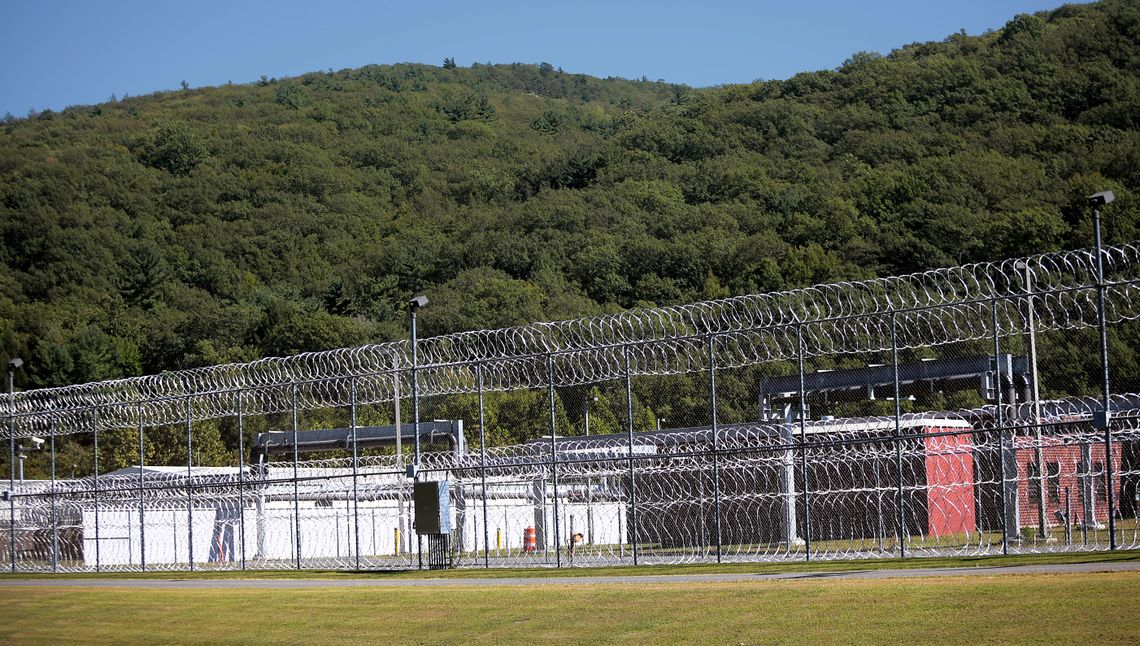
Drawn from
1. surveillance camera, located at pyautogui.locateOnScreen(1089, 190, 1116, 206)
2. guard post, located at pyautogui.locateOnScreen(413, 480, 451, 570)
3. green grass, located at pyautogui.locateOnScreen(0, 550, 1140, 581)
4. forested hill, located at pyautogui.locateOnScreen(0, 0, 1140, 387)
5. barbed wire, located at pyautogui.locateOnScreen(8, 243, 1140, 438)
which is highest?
forested hill, located at pyautogui.locateOnScreen(0, 0, 1140, 387)

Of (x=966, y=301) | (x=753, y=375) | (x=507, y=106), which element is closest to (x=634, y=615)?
(x=966, y=301)

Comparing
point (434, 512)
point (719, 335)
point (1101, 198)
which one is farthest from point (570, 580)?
point (1101, 198)

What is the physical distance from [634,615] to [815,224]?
38.9 meters

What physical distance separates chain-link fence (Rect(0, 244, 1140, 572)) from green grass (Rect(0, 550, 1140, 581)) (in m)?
0.42

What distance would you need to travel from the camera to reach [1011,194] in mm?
46188

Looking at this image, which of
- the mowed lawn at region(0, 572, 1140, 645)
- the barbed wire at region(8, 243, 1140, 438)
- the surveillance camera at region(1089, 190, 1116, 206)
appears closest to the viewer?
the mowed lawn at region(0, 572, 1140, 645)

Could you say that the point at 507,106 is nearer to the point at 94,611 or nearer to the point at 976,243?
the point at 976,243

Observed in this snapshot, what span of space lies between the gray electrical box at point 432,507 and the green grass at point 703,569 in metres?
0.65

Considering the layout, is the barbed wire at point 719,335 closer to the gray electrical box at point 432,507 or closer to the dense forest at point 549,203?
the gray electrical box at point 432,507

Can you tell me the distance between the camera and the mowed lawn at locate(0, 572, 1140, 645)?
1039 cm

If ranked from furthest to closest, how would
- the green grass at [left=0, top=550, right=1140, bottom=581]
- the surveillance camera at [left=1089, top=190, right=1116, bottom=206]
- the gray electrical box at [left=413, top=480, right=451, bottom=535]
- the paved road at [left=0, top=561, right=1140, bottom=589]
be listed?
the gray electrical box at [left=413, top=480, right=451, bottom=535], the green grass at [left=0, top=550, right=1140, bottom=581], the surveillance camera at [left=1089, top=190, right=1116, bottom=206], the paved road at [left=0, top=561, right=1140, bottom=589]

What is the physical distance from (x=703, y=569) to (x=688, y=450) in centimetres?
188

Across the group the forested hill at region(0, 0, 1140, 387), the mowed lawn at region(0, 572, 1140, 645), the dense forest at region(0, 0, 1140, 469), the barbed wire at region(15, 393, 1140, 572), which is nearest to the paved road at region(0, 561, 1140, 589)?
the mowed lawn at region(0, 572, 1140, 645)

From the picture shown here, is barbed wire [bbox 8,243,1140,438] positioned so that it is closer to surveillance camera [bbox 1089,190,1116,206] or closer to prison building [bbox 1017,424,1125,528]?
surveillance camera [bbox 1089,190,1116,206]
